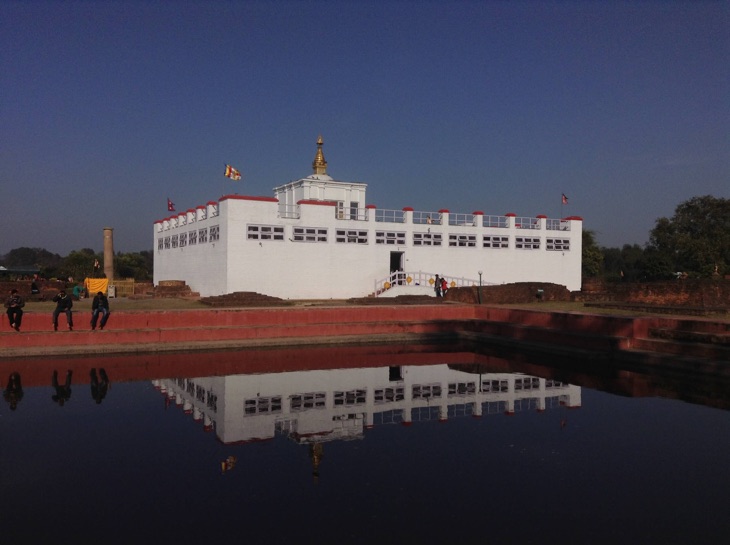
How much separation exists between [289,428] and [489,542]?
6103 mm

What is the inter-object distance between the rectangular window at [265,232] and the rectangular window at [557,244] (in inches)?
718

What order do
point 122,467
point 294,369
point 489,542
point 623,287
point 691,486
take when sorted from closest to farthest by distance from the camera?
point 489,542 → point 691,486 → point 122,467 → point 294,369 → point 623,287

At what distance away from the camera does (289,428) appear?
12602 mm

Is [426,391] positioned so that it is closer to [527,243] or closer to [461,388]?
[461,388]

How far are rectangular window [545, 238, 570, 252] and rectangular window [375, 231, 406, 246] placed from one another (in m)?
10.6

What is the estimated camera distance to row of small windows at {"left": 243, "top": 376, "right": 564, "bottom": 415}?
1438 centimetres

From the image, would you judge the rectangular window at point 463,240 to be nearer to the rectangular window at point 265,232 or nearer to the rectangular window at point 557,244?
the rectangular window at point 557,244

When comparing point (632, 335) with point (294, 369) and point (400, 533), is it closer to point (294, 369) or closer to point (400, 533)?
point (294, 369)

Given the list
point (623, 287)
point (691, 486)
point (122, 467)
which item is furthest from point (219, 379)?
point (623, 287)

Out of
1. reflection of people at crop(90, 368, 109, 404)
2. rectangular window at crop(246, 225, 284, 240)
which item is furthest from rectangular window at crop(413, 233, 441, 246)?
reflection of people at crop(90, 368, 109, 404)

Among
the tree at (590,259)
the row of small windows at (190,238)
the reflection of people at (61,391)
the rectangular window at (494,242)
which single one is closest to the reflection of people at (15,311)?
the reflection of people at (61,391)

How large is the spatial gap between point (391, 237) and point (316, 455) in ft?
88.1

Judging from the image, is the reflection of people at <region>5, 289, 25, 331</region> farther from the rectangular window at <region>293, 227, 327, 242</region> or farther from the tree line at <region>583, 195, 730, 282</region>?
the tree line at <region>583, 195, 730, 282</region>

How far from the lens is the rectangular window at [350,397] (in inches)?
583
